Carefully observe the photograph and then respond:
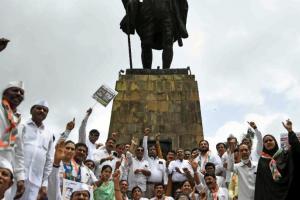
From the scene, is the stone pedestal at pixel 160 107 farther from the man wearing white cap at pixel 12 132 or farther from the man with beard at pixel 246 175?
the man wearing white cap at pixel 12 132

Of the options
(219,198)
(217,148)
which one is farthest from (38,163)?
(217,148)

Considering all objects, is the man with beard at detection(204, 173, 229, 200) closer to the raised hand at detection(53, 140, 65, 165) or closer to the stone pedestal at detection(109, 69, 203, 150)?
the raised hand at detection(53, 140, 65, 165)

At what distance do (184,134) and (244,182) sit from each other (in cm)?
505

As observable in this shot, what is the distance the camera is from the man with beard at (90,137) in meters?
9.27

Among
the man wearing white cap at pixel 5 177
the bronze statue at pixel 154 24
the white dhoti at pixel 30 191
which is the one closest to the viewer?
the man wearing white cap at pixel 5 177

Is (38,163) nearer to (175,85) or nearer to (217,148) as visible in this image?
(217,148)

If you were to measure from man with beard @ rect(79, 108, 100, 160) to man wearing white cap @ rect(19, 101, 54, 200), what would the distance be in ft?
10.0

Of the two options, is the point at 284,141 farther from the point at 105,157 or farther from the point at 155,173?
the point at 105,157

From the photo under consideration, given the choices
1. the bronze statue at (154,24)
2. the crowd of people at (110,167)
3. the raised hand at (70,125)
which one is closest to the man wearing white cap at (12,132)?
the crowd of people at (110,167)

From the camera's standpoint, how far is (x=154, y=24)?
13.9 metres

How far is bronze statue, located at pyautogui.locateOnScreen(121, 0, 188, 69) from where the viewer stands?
45.2 ft

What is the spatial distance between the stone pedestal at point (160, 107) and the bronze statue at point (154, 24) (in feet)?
2.48

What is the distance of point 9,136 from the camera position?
17.6 ft

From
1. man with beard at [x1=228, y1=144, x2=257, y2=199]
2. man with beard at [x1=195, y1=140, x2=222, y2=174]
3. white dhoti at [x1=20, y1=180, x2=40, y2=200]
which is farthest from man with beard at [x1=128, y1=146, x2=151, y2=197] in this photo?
white dhoti at [x1=20, y1=180, x2=40, y2=200]
